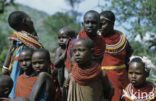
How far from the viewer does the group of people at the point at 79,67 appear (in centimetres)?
304

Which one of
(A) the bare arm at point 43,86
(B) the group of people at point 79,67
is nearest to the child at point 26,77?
(B) the group of people at point 79,67

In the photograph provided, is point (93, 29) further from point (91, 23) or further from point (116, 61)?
point (116, 61)

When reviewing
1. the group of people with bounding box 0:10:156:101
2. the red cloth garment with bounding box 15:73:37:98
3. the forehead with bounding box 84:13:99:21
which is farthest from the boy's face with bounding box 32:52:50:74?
the forehead with bounding box 84:13:99:21

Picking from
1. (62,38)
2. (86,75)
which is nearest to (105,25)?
(62,38)

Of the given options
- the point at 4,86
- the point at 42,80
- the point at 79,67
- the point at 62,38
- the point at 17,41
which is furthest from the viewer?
the point at 62,38

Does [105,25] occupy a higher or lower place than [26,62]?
higher

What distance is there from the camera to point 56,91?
3.61 meters

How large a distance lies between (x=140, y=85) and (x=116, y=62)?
2.64 ft

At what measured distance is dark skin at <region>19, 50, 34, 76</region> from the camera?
11.8ft

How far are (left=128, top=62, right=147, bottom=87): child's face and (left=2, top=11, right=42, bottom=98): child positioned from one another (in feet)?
5.77

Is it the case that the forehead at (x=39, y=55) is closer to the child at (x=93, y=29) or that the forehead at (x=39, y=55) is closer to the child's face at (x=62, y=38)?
the child at (x=93, y=29)

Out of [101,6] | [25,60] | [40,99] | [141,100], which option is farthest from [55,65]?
[101,6]

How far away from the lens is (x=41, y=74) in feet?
10.6

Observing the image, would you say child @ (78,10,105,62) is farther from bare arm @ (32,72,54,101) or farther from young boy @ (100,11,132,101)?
bare arm @ (32,72,54,101)
